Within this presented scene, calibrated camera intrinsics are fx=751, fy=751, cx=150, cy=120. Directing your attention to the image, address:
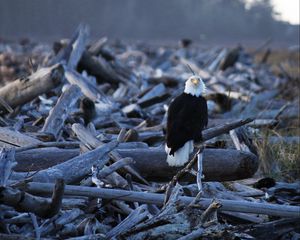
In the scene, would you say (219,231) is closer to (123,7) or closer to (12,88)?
(12,88)

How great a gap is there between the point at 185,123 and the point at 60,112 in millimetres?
1643

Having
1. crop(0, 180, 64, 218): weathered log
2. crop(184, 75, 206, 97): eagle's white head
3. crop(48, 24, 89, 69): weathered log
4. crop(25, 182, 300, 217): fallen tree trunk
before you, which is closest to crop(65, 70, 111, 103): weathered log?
crop(48, 24, 89, 69): weathered log

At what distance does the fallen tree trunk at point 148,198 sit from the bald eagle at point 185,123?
44.6 inches

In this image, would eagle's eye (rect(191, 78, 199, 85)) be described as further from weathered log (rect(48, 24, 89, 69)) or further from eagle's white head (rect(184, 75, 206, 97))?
weathered log (rect(48, 24, 89, 69))

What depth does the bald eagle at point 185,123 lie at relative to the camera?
6171 millimetres

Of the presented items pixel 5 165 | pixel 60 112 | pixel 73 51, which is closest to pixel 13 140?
pixel 60 112

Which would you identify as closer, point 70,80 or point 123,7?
point 70,80

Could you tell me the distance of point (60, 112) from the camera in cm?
753

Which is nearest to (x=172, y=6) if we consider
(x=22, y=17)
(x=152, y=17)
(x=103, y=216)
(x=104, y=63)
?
(x=152, y=17)

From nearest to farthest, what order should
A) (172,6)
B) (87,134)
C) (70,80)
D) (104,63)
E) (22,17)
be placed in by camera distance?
(87,134) → (70,80) → (104,63) → (22,17) → (172,6)

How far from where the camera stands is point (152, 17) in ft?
332

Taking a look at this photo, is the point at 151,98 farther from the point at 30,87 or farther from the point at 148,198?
the point at 148,198

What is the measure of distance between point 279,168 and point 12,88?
3058mm

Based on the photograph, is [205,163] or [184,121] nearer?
[205,163]
